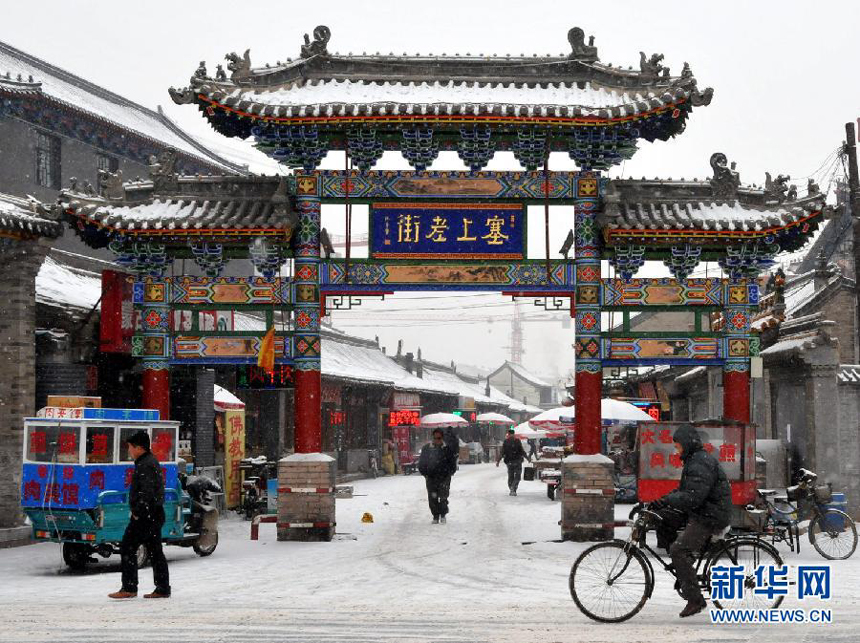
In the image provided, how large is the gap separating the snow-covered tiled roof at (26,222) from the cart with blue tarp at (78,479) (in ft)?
12.5

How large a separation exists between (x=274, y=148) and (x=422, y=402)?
123ft

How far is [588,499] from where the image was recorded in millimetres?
17312

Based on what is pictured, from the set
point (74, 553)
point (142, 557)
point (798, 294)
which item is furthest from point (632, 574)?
point (798, 294)

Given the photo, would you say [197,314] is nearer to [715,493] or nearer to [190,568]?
[190,568]

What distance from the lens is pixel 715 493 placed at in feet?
33.2

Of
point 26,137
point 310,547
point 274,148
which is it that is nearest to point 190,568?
point 310,547

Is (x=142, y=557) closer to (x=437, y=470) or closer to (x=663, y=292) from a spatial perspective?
(x=437, y=470)

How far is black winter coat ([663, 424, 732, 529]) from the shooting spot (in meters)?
10.1

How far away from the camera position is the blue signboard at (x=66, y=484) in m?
13.9

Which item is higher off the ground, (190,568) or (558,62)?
(558,62)

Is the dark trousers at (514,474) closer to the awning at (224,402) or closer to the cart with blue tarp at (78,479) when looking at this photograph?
the awning at (224,402)

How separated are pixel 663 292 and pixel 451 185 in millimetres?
3828

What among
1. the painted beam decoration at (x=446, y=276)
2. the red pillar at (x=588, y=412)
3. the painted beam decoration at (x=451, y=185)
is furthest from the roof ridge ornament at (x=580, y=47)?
the red pillar at (x=588, y=412)

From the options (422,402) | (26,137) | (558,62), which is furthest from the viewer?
(422,402)
